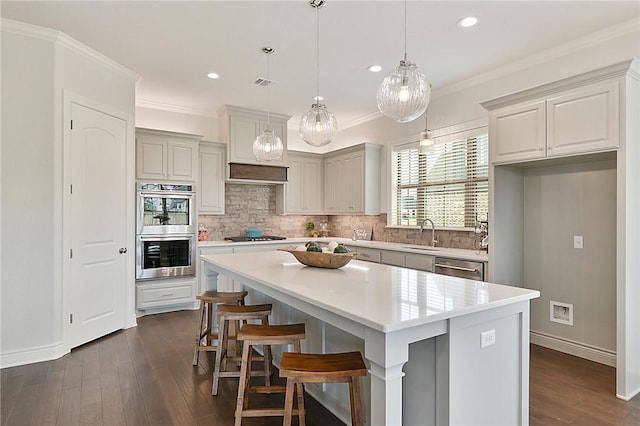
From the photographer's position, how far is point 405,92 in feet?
7.23

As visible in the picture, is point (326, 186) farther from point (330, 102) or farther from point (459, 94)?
point (459, 94)

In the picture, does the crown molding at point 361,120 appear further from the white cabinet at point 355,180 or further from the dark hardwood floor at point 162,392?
the dark hardwood floor at point 162,392

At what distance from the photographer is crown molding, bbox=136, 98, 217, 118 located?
5316 millimetres

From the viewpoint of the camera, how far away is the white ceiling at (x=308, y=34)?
291 cm

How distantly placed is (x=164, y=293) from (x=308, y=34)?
3573mm

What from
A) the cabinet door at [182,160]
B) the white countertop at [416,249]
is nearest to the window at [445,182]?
the white countertop at [416,249]

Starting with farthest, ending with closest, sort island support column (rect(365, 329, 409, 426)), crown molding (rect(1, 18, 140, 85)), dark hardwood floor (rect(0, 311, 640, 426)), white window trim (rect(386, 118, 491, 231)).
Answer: white window trim (rect(386, 118, 491, 231))
crown molding (rect(1, 18, 140, 85))
dark hardwood floor (rect(0, 311, 640, 426))
island support column (rect(365, 329, 409, 426))

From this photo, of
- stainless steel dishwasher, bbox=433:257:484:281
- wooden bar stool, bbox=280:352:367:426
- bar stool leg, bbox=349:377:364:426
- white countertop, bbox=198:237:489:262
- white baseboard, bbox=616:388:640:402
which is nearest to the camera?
wooden bar stool, bbox=280:352:367:426

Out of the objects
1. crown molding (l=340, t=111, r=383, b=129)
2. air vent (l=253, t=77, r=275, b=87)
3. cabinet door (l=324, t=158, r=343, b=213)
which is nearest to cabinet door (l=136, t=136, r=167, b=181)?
air vent (l=253, t=77, r=275, b=87)

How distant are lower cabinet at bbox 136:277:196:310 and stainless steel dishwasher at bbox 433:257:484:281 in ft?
10.5

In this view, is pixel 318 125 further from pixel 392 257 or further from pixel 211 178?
pixel 211 178

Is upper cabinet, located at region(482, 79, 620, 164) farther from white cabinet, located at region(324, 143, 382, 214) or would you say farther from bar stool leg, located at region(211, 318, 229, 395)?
bar stool leg, located at region(211, 318, 229, 395)

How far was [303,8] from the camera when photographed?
292 centimetres

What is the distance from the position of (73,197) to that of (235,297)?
1.88 m
